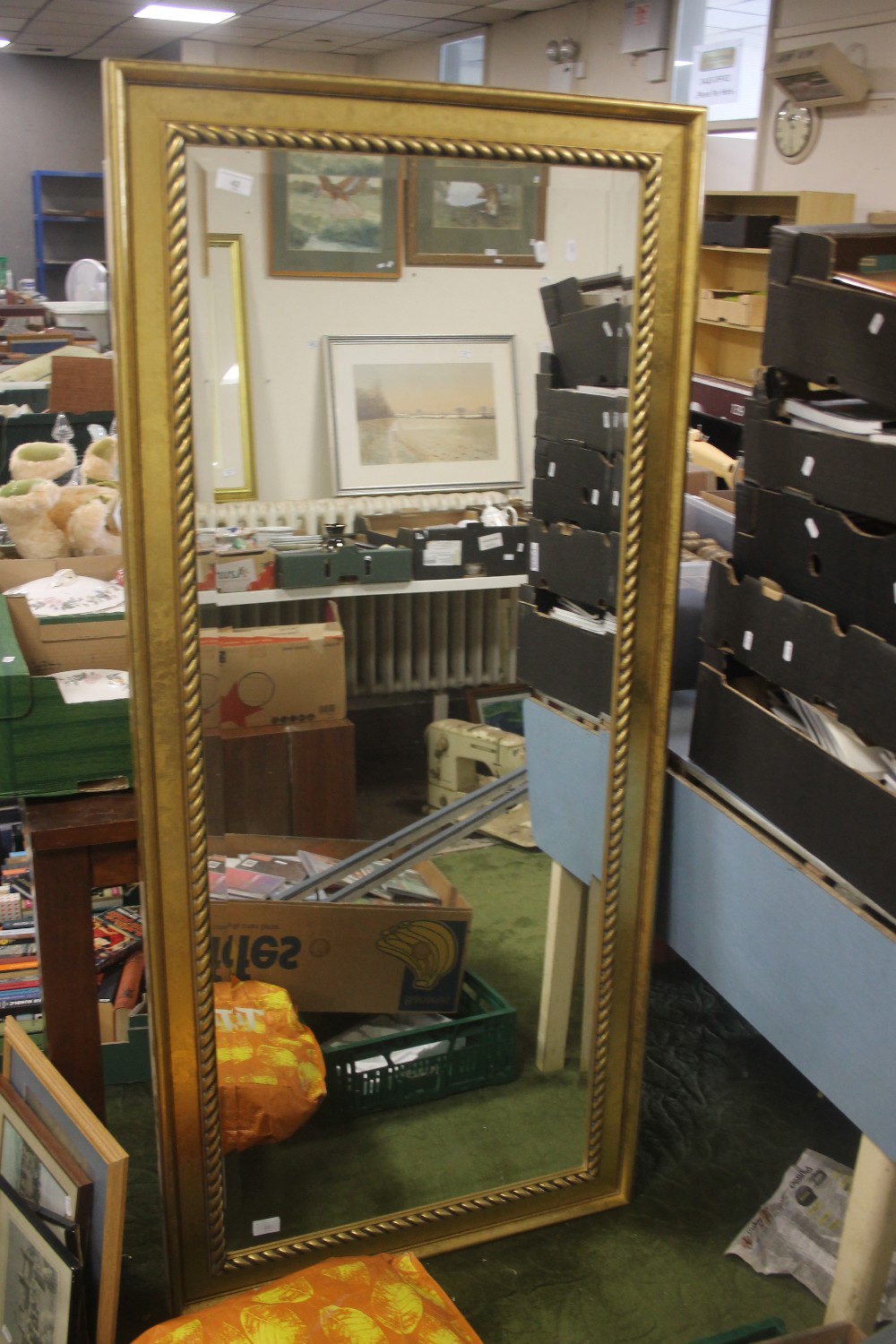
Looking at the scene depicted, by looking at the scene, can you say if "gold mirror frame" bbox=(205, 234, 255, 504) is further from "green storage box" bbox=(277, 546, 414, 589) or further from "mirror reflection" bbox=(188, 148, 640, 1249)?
"green storage box" bbox=(277, 546, 414, 589)

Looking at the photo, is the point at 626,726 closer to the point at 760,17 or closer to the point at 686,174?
the point at 686,174

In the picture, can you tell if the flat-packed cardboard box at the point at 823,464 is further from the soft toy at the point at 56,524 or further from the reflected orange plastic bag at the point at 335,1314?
the soft toy at the point at 56,524

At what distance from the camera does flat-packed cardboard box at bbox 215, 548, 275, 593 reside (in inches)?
59.4

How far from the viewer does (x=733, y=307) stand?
4777 millimetres

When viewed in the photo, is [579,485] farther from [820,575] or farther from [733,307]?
[733,307]

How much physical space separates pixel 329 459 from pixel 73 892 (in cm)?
72

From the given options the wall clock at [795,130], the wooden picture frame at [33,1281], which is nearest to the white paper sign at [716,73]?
the wall clock at [795,130]

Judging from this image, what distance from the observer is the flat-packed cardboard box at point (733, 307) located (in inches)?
183

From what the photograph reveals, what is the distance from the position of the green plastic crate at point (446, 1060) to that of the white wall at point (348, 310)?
3.13 feet

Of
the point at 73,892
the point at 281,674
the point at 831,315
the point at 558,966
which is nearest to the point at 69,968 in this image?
the point at 73,892

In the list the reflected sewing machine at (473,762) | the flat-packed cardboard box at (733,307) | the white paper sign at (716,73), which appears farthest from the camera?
the white paper sign at (716,73)

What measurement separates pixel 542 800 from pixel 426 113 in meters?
1.06

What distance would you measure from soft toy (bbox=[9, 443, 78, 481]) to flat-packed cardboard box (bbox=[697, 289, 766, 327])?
274 centimetres

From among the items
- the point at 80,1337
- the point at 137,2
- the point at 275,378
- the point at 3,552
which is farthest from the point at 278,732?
the point at 137,2
